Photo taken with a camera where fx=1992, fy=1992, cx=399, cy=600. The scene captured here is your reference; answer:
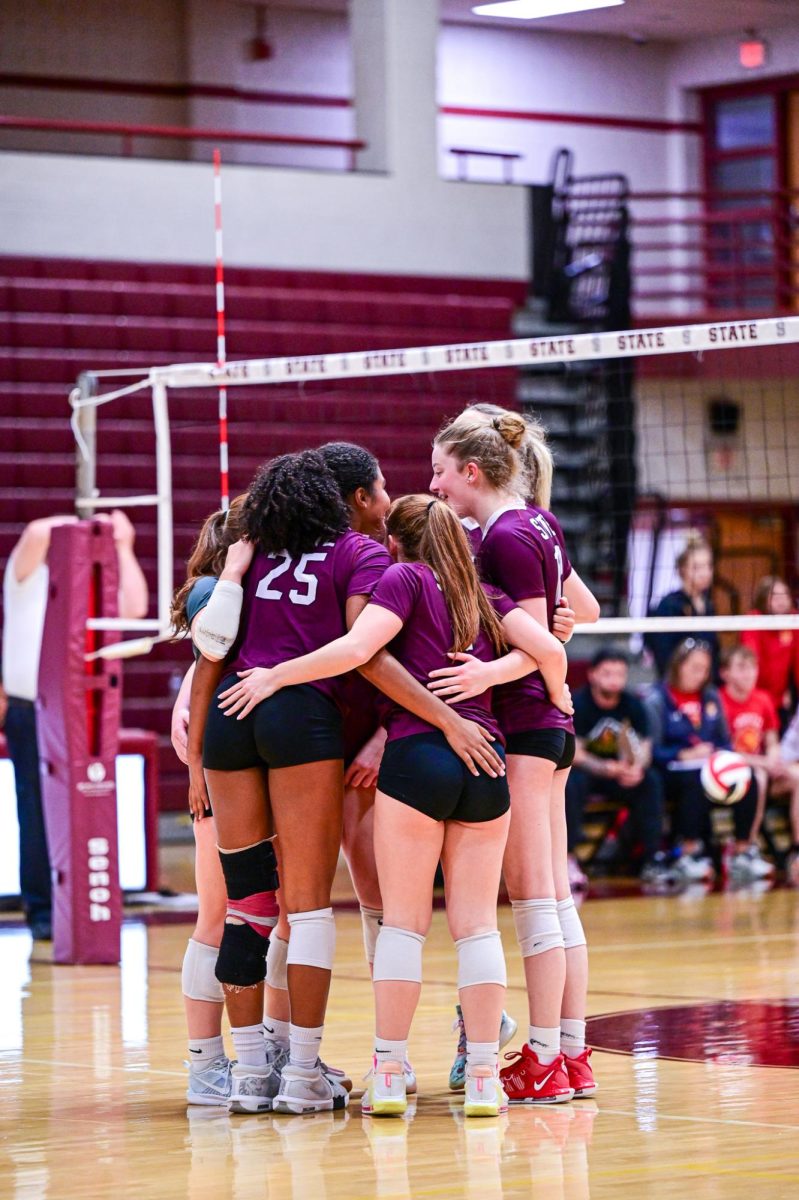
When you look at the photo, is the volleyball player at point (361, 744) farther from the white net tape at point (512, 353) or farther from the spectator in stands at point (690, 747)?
the spectator in stands at point (690, 747)

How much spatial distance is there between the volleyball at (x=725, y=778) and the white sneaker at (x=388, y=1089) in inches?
215

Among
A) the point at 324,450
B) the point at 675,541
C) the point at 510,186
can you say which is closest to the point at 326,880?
the point at 324,450

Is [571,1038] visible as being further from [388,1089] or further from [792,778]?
[792,778]

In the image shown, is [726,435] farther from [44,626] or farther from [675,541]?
[44,626]

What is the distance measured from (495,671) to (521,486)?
0.53 m

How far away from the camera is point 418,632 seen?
425cm

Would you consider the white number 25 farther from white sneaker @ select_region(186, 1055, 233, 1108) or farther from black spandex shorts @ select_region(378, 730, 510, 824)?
white sneaker @ select_region(186, 1055, 233, 1108)


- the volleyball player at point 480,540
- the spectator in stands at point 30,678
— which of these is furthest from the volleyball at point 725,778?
the volleyball player at point 480,540

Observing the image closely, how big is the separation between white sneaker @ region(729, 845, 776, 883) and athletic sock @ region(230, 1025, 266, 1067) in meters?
5.63

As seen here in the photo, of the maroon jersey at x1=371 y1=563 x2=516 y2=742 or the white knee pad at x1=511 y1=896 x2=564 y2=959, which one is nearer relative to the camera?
the maroon jersey at x1=371 y1=563 x2=516 y2=742

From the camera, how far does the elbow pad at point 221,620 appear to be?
432cm

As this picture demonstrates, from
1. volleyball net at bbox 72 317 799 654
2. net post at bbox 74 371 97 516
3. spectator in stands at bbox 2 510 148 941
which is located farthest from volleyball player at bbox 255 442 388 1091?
volleyball net at bbox 72 317 799 654

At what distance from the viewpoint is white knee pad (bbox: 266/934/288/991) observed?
14.9 feet

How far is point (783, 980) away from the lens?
6309 millimetres
